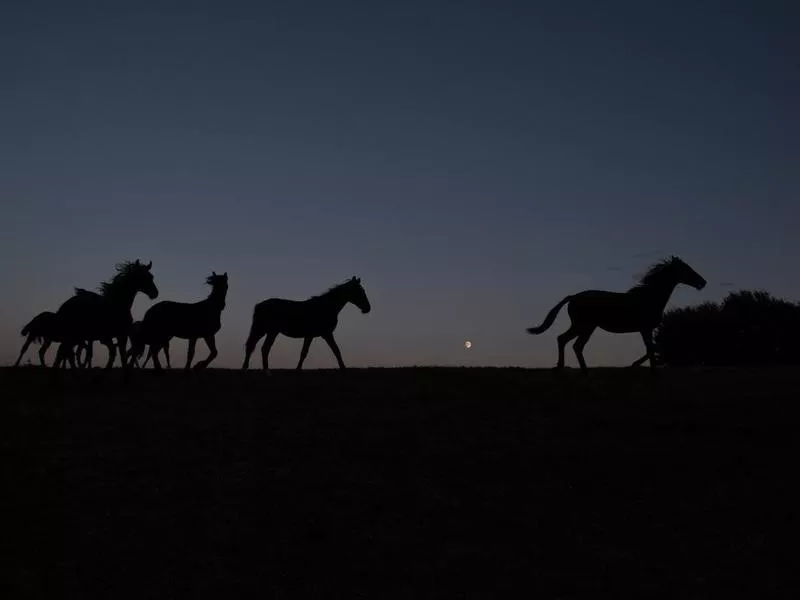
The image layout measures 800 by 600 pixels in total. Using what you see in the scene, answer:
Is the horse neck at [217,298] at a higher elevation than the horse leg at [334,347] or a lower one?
higher

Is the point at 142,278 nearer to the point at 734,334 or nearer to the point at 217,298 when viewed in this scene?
the point at 217,298

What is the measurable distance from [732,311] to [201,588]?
43249mm

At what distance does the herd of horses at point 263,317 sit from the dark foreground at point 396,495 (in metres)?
2.06

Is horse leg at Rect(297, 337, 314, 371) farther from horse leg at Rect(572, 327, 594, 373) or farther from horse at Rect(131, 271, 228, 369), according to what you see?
horse leg at Rect(572, 327, 594, 373)

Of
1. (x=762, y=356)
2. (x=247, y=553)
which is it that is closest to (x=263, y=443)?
(x=247, y=553)

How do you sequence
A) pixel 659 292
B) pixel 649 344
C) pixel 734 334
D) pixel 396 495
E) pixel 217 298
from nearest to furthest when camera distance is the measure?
1. pixel 396 495
2. pixel 649 344
3. pixel 659 292
4. pixel 217 298
5. pixel 734 334

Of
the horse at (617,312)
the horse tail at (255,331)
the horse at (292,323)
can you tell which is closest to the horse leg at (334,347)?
the horse at (292,323)

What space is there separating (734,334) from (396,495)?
3837 centimetres

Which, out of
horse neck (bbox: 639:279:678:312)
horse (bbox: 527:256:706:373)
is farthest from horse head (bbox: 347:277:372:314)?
horse neck (bbox: 639:279:678:312)

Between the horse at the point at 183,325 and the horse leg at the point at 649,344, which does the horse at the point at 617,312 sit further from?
the horse at the point at 183,325

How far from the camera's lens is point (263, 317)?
23.9m

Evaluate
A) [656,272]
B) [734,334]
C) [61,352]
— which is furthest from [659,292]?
[734,334]

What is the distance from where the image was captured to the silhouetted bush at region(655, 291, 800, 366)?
45.0 meters

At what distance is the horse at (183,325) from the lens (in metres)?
23.0
